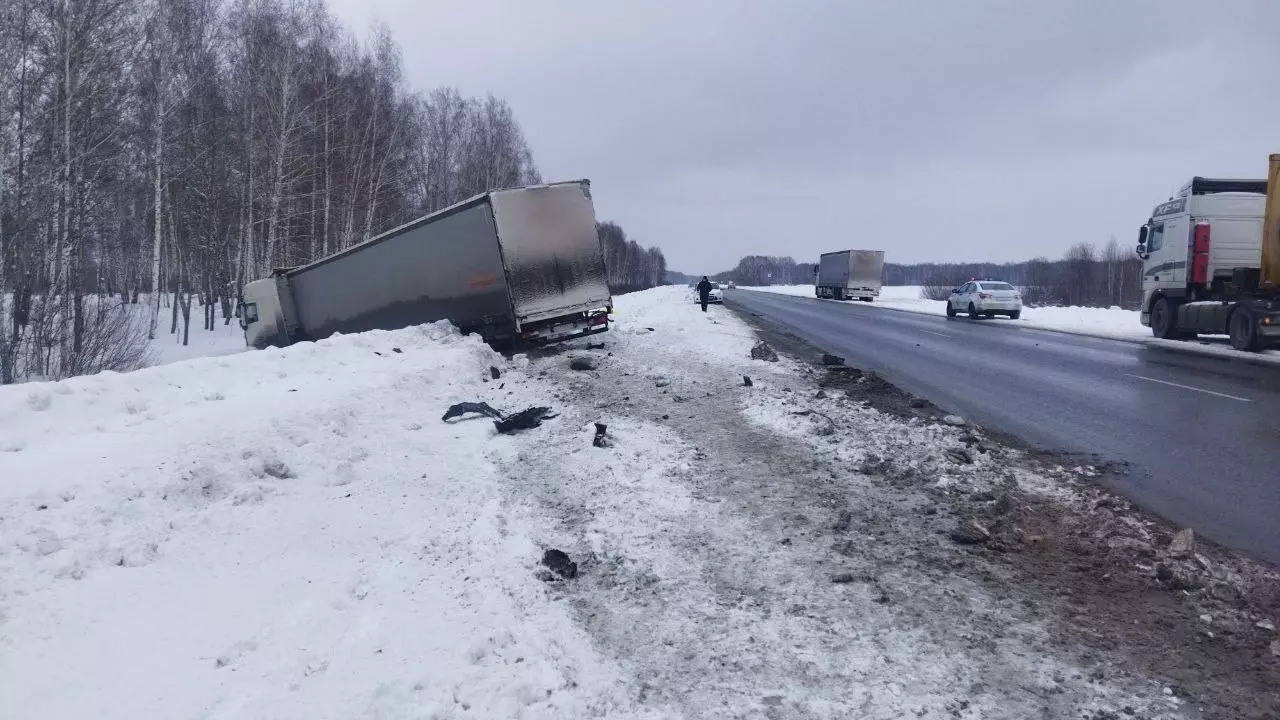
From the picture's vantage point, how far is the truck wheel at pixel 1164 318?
58.8ft

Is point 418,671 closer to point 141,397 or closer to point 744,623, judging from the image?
point 744,623

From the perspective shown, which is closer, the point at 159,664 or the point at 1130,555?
the point at 159,664

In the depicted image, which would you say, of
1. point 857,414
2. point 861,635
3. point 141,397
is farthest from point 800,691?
point 141,397

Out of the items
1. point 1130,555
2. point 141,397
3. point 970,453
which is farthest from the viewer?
point 141,397

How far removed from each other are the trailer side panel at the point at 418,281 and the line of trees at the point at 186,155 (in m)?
4.22

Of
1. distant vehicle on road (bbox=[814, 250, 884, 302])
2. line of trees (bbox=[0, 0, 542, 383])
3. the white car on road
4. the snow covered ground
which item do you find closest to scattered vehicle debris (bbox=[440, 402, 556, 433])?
line of trees (bbox=[0, 0, 542, 383])

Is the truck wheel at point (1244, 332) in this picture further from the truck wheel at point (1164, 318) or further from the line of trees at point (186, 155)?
the line of trees at point (186, 155)

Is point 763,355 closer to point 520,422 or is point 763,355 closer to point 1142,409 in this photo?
point 1142,409

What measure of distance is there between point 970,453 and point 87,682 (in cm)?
686

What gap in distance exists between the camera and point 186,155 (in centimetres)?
2612

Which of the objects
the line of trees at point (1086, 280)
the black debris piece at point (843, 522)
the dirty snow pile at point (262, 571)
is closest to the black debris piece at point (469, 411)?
the dirty snow pile at point (262, 571)

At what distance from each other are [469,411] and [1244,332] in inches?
683

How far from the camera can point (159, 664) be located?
11.3 feet

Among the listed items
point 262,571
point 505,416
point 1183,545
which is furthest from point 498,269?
point 1183,545
